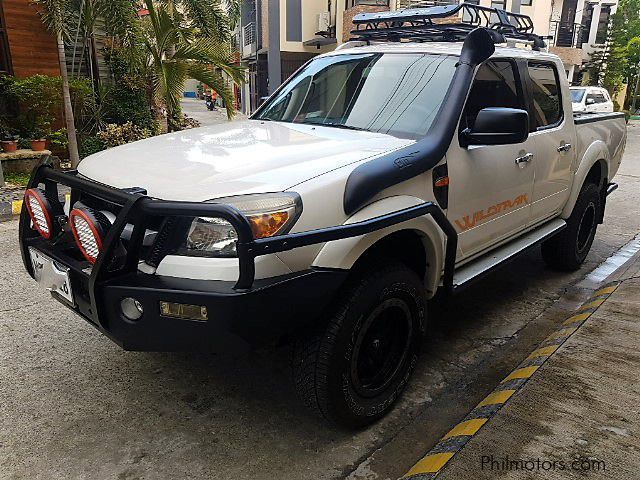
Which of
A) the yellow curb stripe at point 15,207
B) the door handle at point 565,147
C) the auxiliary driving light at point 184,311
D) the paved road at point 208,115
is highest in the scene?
the door handle at point 565,147

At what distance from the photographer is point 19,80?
9258mm

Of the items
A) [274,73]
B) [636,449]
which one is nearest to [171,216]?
[636,449]

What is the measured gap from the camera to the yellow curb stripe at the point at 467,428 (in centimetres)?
254

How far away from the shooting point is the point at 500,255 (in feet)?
11.9

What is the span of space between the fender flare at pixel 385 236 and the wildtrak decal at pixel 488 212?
0.33 metres

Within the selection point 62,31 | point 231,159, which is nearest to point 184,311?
point 231,159

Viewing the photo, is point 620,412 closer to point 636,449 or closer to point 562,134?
point 636,449

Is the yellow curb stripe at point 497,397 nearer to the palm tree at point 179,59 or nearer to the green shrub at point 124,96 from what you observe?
the palm tree at point 179,59

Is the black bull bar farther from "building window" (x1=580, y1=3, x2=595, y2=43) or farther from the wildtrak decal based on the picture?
"building window" (x1=580, y1=3, x2=595, y2=43)

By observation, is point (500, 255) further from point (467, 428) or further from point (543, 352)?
point (467, 428)

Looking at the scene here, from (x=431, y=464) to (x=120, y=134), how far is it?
974 centimetres

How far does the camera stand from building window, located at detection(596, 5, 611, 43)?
34.6 m

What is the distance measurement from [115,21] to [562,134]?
8.02 meters

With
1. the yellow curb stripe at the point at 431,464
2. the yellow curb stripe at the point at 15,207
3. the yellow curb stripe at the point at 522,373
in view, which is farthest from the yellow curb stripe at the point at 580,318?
the yellow curb stripe at the point at 15,207
